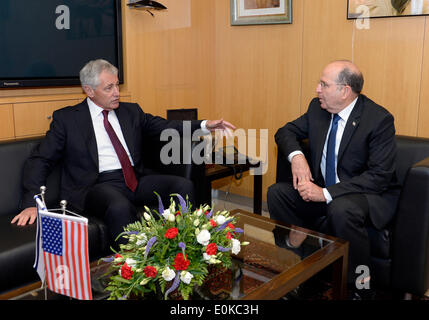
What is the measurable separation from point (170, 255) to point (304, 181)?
1441 millimetres

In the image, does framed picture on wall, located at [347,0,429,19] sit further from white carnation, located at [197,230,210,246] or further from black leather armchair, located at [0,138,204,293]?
white carnation, located at [197,230,210,246]

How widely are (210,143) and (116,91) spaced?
47.7 inches

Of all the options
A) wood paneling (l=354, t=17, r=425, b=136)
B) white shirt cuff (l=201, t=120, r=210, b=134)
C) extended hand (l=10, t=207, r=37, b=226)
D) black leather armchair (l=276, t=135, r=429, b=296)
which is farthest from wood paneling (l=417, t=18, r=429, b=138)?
extended hand (l=10, t=207, r=37, b=226)

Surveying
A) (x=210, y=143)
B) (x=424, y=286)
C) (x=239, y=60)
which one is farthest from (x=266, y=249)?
(x=239, y=60)

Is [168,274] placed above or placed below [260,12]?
below

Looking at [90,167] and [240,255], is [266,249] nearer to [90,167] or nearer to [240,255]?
[240,255]

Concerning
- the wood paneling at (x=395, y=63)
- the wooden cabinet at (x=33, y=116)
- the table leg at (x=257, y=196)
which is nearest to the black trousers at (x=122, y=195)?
the wooden cabinet at (x=33, y=116)

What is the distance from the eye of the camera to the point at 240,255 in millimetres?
2213

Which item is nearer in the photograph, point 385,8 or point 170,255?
point 170,255

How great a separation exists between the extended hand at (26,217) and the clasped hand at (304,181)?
5.54 feet

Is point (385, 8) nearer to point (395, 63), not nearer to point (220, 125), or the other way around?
point (395, 63)

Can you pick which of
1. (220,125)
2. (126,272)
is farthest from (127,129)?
(126,272)

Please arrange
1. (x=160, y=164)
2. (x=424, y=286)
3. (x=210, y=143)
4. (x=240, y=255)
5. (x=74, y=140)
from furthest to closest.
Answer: (x=210, y=143)
(x=160, y=164)
(x=74, y=140)
(x=424, y=286)
(x=240, y=255)

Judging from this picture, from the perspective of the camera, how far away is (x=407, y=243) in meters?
2.56
